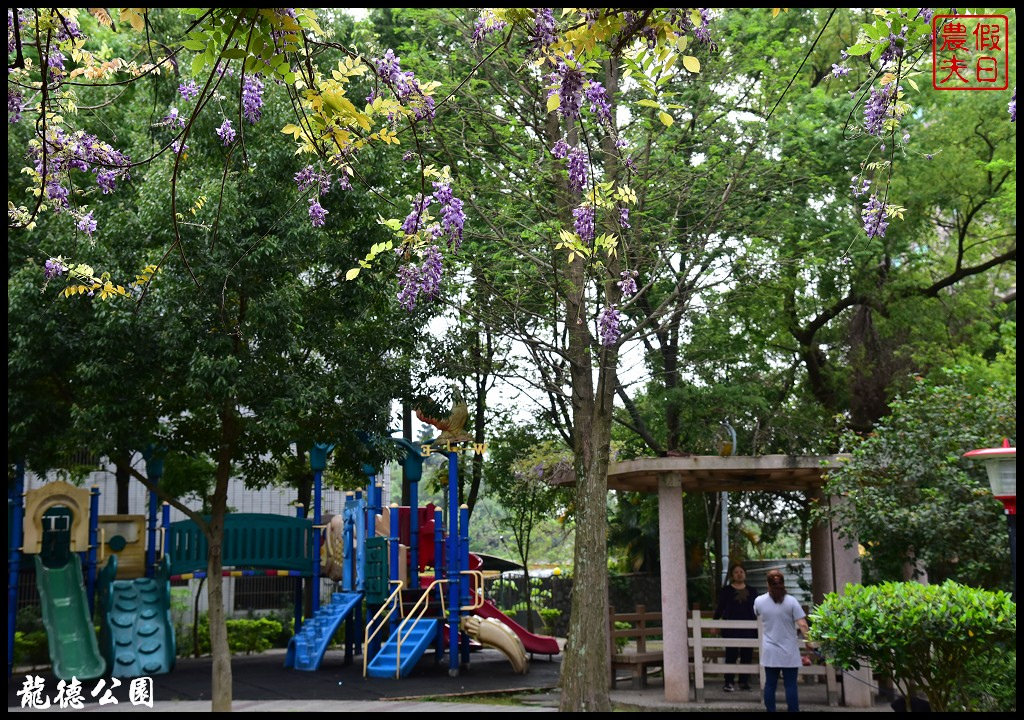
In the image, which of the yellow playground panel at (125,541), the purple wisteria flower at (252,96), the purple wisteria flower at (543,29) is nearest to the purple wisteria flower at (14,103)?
the purple wisteria flower at (252,96)

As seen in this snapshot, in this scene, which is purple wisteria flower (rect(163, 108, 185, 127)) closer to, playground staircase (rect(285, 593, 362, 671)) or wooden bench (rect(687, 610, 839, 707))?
playground staircase (rect(285, 593, 362, 671))

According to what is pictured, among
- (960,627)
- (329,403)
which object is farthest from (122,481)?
(960,627)

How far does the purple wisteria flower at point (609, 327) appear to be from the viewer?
1002 cm

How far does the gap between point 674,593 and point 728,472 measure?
1588 millimetres

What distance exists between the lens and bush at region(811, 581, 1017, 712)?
740 centimetres

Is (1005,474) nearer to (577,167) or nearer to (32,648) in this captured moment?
(577,167)

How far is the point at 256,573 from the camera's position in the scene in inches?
677

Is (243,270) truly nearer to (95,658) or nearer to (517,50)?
(517,50)

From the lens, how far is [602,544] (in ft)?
34.2

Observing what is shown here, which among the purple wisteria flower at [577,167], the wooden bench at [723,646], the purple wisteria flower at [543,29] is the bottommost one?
the wooden bench at [723,646]

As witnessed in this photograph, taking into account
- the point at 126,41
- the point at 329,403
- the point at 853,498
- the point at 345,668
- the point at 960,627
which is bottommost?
the point at 345,668

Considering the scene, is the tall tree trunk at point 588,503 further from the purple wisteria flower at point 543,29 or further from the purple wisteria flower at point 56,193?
the purple wisteria flower at point 56,193

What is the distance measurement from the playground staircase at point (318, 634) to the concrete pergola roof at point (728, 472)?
4913 mm

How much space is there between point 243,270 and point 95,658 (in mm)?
6703
